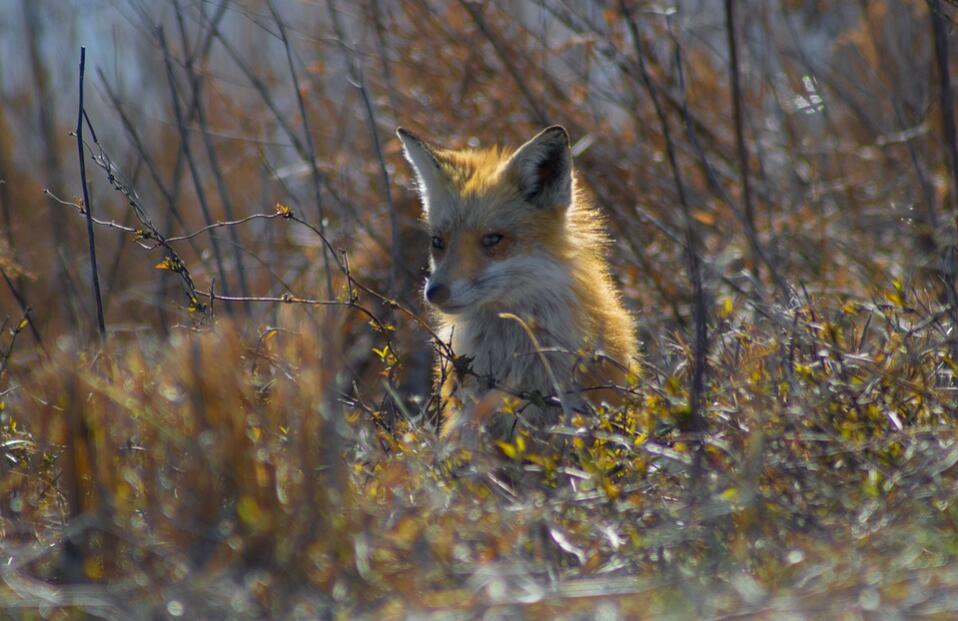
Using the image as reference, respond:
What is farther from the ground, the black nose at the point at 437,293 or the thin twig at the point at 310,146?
the thin twig at the point at 310,146

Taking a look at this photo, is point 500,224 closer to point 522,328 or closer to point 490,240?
point 490,240

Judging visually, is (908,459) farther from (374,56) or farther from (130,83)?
(130,83)

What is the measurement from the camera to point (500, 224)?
16.6 ft

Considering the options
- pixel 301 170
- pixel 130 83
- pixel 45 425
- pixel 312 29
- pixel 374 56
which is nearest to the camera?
pixel 45 425

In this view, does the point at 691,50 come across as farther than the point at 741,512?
Yes

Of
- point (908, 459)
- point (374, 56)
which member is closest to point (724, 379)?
point (908, 459)

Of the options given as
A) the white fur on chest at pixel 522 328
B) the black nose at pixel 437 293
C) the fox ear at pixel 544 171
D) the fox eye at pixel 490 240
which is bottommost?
the white fur on chest at pixel 522 328

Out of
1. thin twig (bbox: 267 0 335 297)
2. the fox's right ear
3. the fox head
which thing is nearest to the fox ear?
the fox head

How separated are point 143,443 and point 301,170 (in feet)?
11.5

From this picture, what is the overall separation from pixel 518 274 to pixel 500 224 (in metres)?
0.29

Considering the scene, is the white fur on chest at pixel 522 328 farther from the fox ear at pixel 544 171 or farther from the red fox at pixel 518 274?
the fox ear at pixel 544 171

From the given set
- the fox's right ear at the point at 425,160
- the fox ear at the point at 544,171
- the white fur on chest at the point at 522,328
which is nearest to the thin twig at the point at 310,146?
the fox's right ear at the point at 425,160

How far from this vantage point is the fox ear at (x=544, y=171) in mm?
5043

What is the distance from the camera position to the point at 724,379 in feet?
12.3
